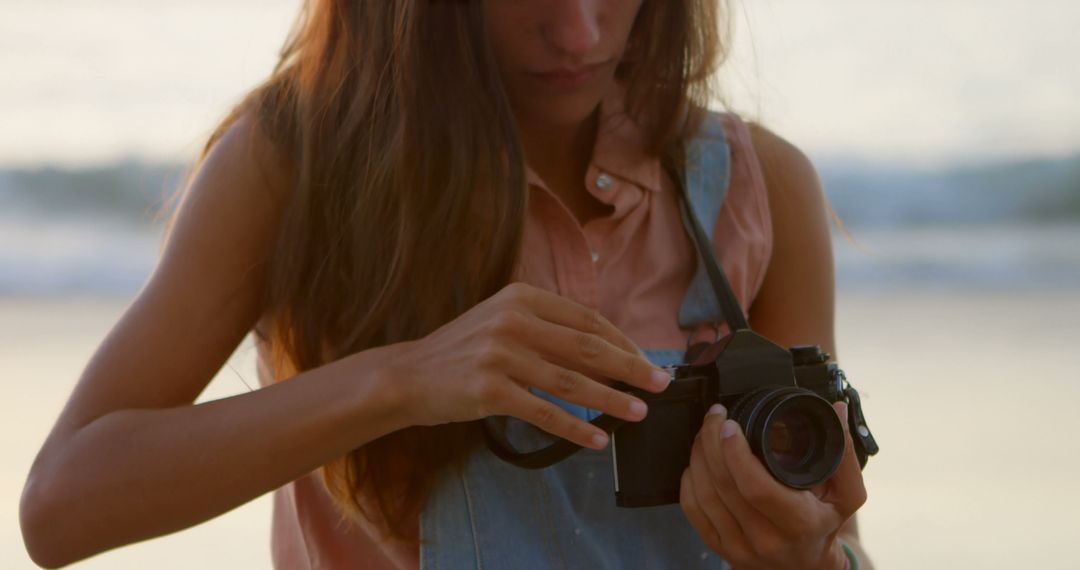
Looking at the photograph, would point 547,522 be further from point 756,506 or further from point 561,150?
point 561,150

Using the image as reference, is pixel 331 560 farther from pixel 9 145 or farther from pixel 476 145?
pixel 9 145

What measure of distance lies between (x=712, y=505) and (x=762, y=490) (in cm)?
5

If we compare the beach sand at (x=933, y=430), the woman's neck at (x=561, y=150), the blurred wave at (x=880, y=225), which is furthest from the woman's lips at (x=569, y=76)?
the blurred wave at (x=880, y=225)

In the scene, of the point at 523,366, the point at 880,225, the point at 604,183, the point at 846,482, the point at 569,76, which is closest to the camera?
the point at 523,366

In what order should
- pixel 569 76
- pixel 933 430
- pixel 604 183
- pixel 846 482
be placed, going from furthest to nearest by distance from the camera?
pixel 933 430 < pixel 604 183 < pixel 569 76 < pixel 846 482

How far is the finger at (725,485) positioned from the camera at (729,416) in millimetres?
20

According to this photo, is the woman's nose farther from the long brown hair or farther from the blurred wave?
the blurred wave

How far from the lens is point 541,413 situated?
0.91m

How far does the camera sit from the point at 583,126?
125 centimetres

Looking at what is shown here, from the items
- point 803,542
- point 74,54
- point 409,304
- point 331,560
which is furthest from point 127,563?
point 74,54

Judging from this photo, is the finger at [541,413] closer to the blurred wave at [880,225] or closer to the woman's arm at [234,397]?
the woman's arm at [234,397]

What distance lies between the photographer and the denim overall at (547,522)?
1081mm

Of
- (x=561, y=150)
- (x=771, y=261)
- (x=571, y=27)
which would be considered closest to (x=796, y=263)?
(x=771, y=261)

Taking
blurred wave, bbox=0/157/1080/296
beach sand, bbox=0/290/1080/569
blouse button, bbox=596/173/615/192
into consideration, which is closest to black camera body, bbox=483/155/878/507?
blouse button, bbox=596/173/615/192
